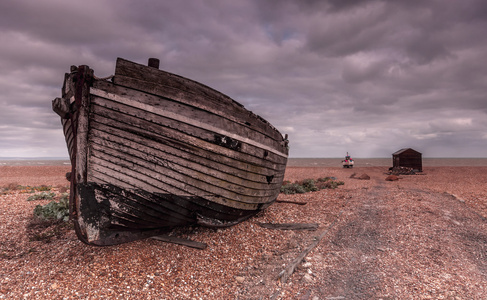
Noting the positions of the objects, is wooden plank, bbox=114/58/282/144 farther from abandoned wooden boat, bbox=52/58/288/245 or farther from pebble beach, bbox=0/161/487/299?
pebble beach, bbox=0/161/487/299

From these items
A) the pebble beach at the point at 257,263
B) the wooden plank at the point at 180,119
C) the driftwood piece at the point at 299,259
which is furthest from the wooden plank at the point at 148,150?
the driftwood piece at the point at 299,259

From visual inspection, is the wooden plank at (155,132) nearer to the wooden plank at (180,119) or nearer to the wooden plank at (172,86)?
the wooden plank at (180,119)

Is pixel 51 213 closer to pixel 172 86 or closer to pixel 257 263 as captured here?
pixel 172 86

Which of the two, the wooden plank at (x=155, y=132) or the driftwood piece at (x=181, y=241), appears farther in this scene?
the driftwood piece at (x=181, y=241)

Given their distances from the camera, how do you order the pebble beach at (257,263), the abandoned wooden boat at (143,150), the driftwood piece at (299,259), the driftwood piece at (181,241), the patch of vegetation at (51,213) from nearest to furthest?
the pebble beach at (257,263), the abandoned wooden boat at (143,150), the driftwood piece at (299,259), the driftwood piece at (181,241), the patch of vegetation at (51,213)

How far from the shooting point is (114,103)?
14.1 ft

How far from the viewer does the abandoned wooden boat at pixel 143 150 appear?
429 centimetres

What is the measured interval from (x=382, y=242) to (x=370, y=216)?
8.36 feet

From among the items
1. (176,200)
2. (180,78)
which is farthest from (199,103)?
(176,200)

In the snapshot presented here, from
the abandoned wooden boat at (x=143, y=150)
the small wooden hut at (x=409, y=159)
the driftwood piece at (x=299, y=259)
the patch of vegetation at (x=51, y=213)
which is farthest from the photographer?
the small wooden hut at (x=409, y=159)

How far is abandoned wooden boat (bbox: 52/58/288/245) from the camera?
4.29 metres

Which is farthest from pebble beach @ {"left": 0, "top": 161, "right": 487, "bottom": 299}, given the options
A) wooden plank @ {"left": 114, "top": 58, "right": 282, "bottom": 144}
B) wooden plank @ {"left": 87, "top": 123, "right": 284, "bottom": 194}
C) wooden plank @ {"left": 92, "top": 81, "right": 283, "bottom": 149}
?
wooden plank @ {"left": 114, "top": 58, "right": 282, "bottom": 144}

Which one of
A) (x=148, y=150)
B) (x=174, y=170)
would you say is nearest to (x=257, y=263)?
(x=174, y=170)

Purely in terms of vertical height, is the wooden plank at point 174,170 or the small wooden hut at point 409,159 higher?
the small wooden hut at point 409,159
